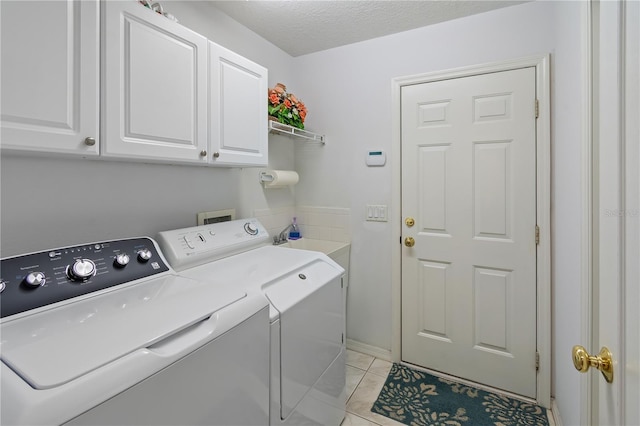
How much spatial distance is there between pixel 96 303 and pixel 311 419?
1.05m

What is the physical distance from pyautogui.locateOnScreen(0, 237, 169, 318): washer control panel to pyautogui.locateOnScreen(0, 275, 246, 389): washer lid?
2.2 inches

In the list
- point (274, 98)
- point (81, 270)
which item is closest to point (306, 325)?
point (81, 270)

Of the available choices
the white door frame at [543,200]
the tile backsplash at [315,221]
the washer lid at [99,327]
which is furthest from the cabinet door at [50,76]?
the white door frame at [543,200]

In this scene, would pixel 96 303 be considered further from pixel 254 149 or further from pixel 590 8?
pixel 590 8

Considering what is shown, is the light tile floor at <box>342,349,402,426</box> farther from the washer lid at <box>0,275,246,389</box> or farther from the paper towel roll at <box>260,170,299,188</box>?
the paper towel roll at <box>260,170,299,188</box>

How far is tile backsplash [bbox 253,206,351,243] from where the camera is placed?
2.45 m

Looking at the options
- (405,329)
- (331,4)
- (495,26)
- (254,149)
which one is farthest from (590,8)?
(405,329)

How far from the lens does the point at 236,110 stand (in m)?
1.63

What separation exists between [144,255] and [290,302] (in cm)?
65

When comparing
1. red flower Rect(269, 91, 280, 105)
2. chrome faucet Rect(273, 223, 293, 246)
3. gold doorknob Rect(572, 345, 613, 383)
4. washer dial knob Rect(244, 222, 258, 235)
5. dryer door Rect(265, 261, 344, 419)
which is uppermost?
red flower Rect(269, 91, 280, 105)

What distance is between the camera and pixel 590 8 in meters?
1.02

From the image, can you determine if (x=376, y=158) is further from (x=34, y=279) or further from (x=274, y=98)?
(x=34, y=279)

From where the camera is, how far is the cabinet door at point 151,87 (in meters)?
1.08

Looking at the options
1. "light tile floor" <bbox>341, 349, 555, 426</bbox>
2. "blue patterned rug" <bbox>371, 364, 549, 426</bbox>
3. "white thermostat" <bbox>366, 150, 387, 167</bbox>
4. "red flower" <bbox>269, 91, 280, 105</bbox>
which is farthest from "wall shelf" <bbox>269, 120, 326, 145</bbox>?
"blue patterned rug" <bbox>371, 364, 549, 426</bbox>
